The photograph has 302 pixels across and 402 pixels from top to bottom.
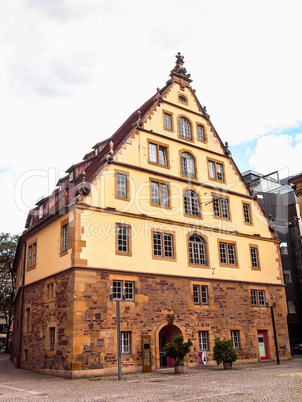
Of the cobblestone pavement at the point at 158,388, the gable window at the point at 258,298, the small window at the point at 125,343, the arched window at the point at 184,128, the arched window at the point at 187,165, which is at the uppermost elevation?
the arched window at the point at 184,128

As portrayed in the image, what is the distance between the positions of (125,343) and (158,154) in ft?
38.9

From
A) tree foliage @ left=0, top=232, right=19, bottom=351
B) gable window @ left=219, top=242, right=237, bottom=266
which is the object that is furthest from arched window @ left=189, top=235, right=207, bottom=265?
tree foliage @ left=0, top=232, right=19, bottom=351

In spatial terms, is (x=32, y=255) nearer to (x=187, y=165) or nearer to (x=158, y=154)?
(x=158, y=154)

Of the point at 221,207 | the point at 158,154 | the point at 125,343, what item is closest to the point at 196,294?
the point at 125,343

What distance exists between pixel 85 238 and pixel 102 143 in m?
11.5

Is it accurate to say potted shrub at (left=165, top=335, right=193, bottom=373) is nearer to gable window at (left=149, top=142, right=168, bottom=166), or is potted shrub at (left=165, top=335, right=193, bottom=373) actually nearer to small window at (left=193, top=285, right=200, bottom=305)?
small window at (left=193, top=285, right=200, bottom=305)

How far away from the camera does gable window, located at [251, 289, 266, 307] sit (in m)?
29.0

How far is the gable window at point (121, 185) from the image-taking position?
2450 cm

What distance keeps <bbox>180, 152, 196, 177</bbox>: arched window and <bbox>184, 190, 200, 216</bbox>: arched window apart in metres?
1.33

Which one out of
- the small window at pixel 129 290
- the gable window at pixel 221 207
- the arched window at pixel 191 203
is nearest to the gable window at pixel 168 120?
the arched window at pixel 191 203

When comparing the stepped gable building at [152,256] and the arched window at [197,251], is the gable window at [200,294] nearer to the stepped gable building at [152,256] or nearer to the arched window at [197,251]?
the stepped gable building at [152,256]

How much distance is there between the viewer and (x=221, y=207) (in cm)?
2973

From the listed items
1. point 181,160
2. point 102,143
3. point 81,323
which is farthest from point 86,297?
point 102,143

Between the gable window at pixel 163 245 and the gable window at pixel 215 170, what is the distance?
673 centimetres
